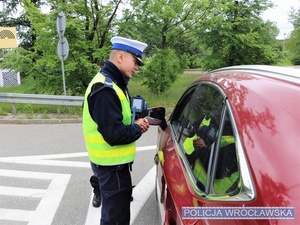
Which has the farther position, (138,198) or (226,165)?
(138,198)

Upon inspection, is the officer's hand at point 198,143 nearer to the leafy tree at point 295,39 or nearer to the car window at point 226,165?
the car window at point 226,165

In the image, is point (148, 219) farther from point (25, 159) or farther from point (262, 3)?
point (262, 3)

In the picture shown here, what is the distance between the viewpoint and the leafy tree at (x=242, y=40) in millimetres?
12742

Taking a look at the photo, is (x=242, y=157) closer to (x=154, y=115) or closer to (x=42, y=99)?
(x=154, y=115)

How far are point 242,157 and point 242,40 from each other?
11955mm

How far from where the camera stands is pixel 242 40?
488 inches

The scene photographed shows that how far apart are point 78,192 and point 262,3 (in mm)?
13135

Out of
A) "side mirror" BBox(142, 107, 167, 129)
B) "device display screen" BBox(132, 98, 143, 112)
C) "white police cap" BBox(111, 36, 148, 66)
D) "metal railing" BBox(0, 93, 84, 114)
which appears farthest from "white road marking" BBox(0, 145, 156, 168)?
"metal railing" BBox(0, 93, 84, 114)

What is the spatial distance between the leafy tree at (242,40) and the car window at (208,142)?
35.9ft

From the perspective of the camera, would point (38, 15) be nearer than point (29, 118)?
No

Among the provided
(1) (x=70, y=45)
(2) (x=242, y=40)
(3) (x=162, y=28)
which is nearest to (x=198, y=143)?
(1) (x=70, y=45)

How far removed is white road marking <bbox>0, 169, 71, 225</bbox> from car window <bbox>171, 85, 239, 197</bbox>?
192 centimetres

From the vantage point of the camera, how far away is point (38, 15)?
954cm

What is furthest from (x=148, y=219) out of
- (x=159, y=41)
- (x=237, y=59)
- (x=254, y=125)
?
(x=237, y=59)
